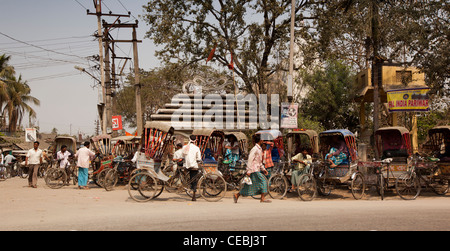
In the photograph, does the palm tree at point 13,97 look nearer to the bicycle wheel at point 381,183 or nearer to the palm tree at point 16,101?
the palm tree at point 16,101

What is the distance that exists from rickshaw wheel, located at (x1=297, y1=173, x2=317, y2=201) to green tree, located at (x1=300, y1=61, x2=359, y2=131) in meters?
18.4

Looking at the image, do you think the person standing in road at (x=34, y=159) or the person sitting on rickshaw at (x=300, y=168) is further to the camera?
the person standing in road at (x=34, y=159)

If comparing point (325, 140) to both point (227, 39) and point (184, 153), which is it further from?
point (227, 39)

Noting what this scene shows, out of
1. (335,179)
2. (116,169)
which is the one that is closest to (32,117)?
(116,169)

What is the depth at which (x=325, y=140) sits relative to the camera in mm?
13977

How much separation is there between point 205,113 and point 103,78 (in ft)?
26.4

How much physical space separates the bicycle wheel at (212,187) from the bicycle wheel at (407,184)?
548 centimetres

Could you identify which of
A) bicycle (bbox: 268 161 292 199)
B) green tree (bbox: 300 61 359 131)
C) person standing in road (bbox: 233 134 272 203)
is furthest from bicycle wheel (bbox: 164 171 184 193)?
green tree (bbox: 300 61 359 131)

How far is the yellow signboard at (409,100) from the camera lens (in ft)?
59.4

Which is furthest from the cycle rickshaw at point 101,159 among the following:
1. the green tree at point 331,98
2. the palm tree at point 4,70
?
the palm tree at point 4,70

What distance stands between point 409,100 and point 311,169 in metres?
9.54

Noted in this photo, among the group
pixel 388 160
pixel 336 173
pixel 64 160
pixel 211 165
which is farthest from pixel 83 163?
pixel 388 160

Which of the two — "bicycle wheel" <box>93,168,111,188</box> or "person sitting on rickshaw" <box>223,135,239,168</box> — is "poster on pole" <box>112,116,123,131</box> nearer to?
"bicycle wheel" <box>93,168,111,188</box>

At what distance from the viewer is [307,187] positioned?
456 inches
